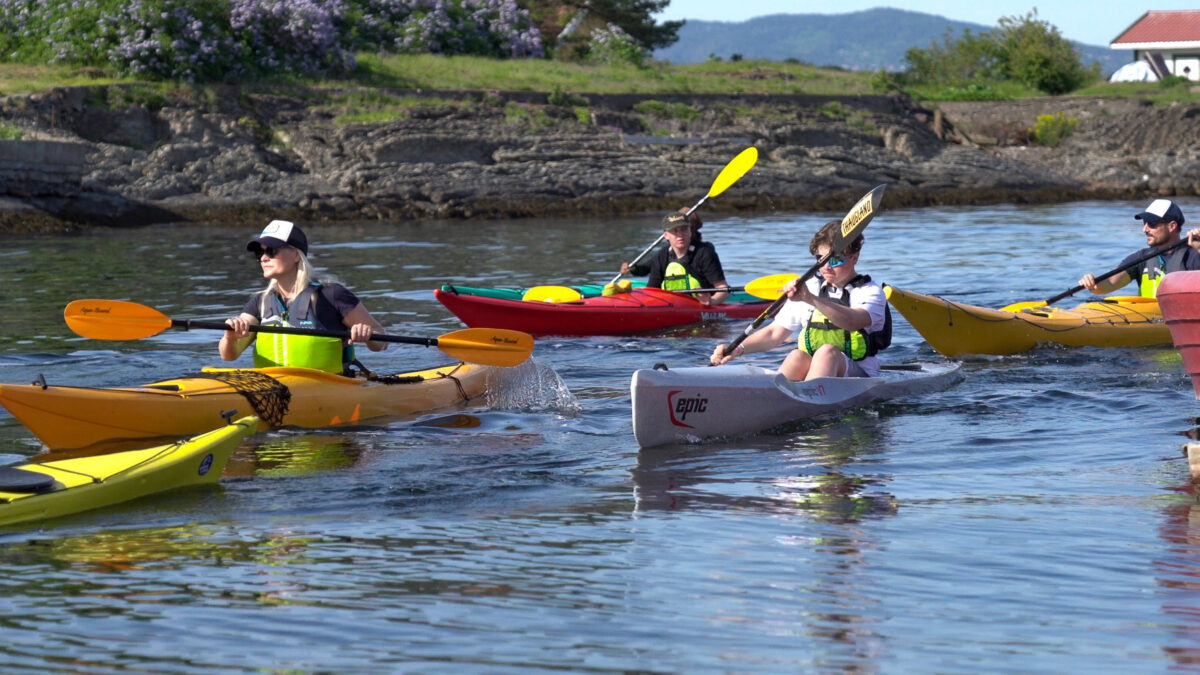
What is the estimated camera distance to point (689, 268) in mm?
11141

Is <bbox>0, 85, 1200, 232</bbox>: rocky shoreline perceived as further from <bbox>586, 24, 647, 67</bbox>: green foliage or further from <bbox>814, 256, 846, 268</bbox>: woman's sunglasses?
<bbox>814, 256, 846, 268</bbox>: woman's sunglasses

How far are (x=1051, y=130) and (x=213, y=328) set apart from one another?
30970 mm

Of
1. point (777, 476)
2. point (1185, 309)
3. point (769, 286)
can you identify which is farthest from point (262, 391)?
point (769, 286)

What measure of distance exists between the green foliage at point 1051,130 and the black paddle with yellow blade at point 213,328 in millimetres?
29454

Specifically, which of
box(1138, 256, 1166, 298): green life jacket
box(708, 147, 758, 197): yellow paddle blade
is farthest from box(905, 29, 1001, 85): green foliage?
box(1138, 256, 1166, 298): green life jacket

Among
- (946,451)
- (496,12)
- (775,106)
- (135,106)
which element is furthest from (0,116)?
(946,451)

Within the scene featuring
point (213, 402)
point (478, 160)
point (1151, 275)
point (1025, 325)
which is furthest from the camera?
point (478, 160)

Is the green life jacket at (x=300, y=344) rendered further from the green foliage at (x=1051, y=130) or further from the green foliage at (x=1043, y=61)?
the green foliage at (x=1043, y=61)

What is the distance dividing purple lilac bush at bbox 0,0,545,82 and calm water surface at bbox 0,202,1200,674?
16.7 metres

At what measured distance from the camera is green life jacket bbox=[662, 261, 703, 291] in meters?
11.1

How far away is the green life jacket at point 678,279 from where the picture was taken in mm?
11125

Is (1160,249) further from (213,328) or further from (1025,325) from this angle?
(213,328)

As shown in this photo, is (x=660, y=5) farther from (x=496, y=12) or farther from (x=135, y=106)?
(x=135, y=106)

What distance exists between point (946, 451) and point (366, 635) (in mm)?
3511
